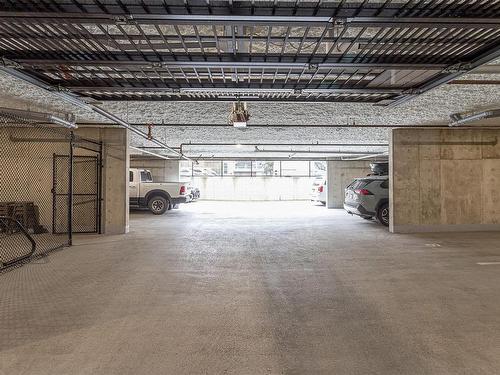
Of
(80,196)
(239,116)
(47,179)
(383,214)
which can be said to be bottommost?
(383,214)

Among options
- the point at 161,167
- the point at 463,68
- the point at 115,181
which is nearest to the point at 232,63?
the point at 463,68

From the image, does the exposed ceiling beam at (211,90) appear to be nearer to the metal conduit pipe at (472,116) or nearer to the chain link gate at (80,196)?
the metal conduit pipe at (472,116)

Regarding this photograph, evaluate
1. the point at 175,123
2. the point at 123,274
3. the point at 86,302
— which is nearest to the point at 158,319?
the point at 86,302

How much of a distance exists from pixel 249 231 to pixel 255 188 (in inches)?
569

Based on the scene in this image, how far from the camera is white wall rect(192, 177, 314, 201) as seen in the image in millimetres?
23500

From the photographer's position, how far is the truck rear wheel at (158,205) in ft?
45.4

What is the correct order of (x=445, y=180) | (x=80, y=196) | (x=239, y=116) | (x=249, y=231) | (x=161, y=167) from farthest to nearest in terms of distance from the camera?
(x=161, y=167), (x=445, y=180), (x=249, y=231), (x=80, y=196), (x=239, y=116)

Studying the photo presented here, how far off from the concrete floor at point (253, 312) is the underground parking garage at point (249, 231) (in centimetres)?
2

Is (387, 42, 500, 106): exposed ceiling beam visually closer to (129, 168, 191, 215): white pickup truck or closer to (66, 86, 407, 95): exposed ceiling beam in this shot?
(66, 86, 407, 95): exposed ceiling beam

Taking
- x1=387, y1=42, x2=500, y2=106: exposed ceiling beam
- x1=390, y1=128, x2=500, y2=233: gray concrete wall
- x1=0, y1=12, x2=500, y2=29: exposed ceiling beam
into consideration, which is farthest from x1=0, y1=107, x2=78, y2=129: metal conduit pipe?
x1=390, y1=128, x2=500, y2=233: gray concrete wall

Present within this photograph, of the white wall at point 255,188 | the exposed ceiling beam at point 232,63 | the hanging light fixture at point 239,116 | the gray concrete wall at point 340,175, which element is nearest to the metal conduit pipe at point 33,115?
the exposed ceiling beam at point 232,63

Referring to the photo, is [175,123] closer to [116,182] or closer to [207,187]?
[116,182]

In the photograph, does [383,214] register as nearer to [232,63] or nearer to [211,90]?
[211,90]

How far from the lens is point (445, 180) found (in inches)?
363
